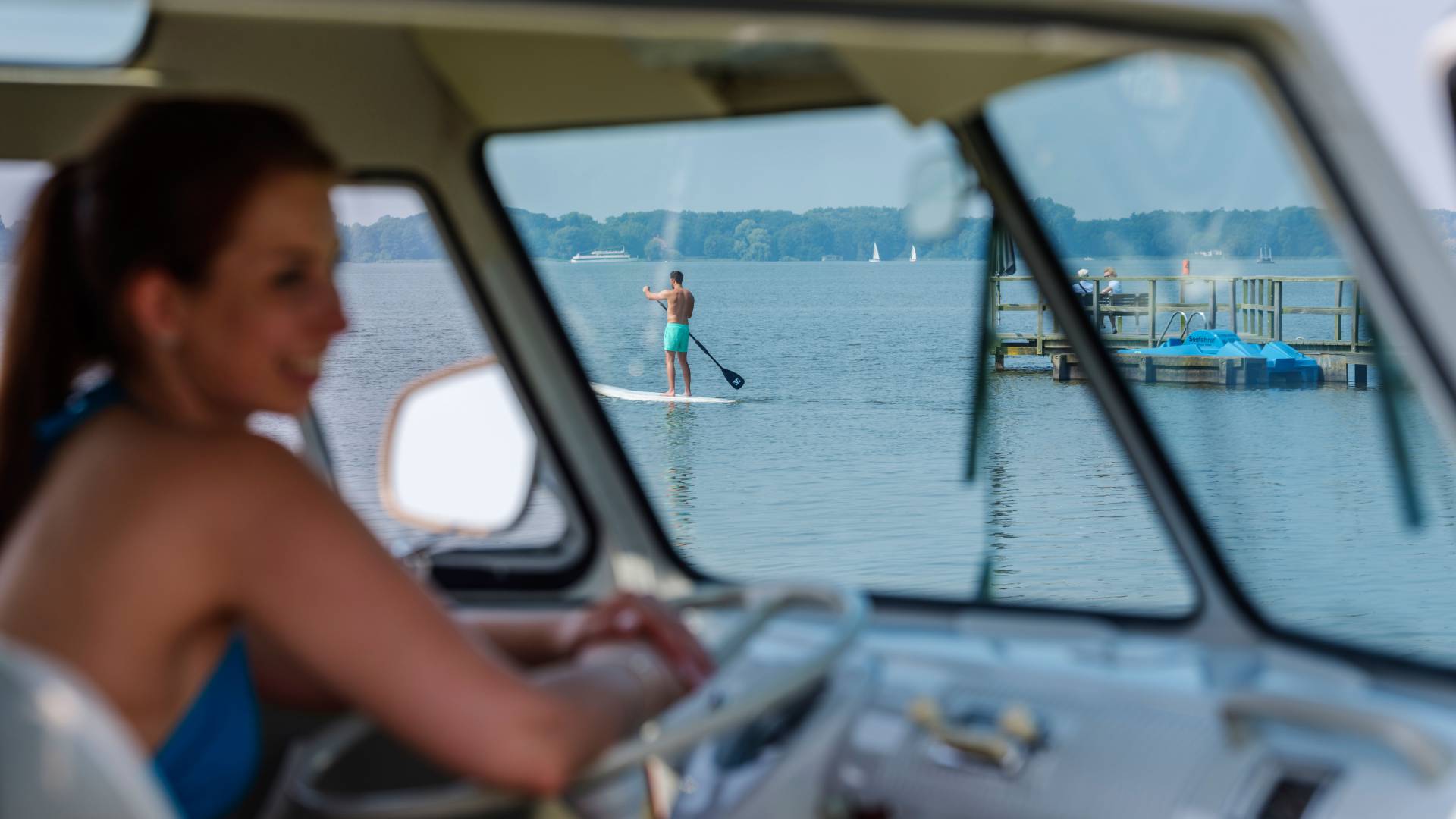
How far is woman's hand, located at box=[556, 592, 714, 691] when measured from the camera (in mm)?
1593

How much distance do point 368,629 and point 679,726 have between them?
0.33m

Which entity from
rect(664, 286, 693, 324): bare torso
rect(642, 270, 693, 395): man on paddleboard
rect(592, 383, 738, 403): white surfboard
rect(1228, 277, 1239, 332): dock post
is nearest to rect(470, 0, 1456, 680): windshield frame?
rect(1228, 277, 1239, 332): dock post

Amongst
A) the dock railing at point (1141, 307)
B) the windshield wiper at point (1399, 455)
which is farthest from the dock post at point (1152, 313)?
the windshield wiper at point (1399, 455)

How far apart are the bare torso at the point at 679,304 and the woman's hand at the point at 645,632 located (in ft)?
41.5

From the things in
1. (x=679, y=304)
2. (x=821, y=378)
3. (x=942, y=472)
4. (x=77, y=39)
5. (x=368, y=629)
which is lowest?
(x=942, y=472)

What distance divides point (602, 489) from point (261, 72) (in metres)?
1.08

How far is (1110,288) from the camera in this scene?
3.16 m

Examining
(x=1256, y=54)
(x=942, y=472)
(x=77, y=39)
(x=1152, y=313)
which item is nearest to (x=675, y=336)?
(x=1152, y=313)

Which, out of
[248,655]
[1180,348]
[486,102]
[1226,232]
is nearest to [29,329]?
[248,655]

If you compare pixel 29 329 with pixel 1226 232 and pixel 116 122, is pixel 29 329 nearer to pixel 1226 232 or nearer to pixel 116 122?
pixel 116 122

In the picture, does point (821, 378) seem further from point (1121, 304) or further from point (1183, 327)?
point (1121, 304)

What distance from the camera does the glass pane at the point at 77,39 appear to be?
2090 mm

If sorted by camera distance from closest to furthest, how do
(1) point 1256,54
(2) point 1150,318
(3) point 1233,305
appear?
(1) point 1256,54, (2) point 1150,318, (3) point 1233,305

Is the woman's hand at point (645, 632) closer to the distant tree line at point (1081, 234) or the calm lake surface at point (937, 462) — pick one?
the distant tree line at point (1081, 234)
